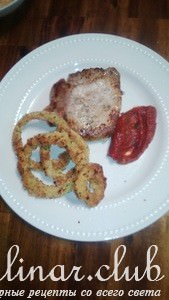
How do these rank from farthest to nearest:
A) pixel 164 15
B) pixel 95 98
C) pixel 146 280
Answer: pixel 164 15, pixel 95 98, pixel 146 280

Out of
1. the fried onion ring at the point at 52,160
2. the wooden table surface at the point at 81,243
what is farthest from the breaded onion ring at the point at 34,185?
the wooden table surface at the point at 81,243

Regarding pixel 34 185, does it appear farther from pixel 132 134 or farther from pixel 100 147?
pixel 132 134

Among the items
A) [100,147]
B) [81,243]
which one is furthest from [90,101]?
[81,243]

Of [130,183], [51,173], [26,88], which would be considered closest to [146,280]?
[130,183]

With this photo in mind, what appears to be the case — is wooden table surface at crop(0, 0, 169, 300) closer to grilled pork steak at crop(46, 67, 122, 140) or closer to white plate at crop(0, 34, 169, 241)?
white plate at crop(0, 34, 169, 241)

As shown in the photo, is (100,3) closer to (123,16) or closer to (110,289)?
(123,16)

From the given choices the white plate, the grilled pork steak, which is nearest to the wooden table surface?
the white plate

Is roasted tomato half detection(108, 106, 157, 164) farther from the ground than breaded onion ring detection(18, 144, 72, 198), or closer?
farther from the ground
